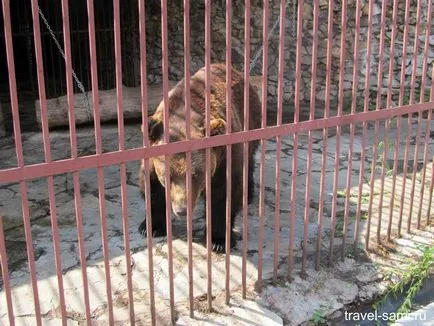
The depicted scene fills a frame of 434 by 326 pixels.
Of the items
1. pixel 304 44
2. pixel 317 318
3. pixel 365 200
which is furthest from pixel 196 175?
pixel 304 44

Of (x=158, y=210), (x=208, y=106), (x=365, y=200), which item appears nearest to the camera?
(x=208, y=106)

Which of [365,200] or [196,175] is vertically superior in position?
[196,175]

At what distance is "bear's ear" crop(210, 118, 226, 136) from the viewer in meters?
3.21

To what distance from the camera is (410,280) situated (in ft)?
12.7

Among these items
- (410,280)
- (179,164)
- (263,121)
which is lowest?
(410,280)

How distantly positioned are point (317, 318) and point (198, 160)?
1.28m

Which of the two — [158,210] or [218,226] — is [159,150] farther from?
[158,210]

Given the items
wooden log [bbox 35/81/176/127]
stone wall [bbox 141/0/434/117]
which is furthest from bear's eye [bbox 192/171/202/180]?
stone wall [bbox 141/0/434/117]

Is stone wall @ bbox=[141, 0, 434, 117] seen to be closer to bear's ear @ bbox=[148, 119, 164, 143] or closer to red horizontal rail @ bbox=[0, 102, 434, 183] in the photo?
red horizontal rail @ bbox=[0, 102, 434, 183]

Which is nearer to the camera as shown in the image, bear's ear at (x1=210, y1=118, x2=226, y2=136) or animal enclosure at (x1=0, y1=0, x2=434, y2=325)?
animal enclosure at (x1=0, y1=0, x2=434, y2=325)

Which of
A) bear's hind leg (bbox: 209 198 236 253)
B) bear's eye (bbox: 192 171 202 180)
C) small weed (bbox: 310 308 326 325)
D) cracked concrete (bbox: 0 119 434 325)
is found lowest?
small weed (bbox: 310 308 326 325)

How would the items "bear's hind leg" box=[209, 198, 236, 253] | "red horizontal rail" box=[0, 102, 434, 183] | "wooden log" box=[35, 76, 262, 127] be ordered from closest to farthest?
"red horizontal rail" box=[0, 102, 434, 183] < "bear's hind leg" box=[209, 198, 236, 253] < "wooden log" box=[35, 76, 262, 127]

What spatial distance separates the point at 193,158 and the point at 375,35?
604 centimetres

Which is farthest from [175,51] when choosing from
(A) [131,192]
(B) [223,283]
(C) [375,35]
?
(B) [223,283]
